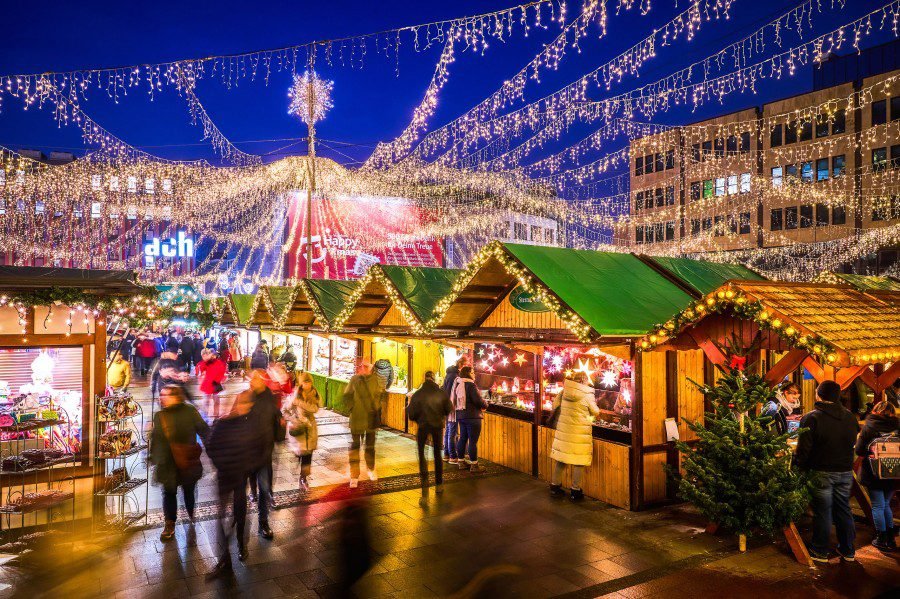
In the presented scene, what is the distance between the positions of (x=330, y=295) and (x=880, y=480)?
10.7 meters

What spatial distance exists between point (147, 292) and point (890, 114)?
34782mm

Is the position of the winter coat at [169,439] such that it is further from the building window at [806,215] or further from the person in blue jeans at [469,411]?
the building window at [806,215]

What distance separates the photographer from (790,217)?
114ft

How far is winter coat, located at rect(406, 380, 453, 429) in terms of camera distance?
865 cm

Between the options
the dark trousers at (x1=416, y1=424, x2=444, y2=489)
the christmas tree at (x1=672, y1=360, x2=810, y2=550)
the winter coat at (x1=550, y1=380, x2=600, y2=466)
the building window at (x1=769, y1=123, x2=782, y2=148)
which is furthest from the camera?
the building window at (x1=769, y1=123, x2=782, y2=148)

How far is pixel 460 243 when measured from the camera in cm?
3881

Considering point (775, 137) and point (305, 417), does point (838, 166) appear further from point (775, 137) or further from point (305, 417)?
point (305, 417)

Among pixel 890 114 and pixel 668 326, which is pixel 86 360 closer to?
pixel 668 326

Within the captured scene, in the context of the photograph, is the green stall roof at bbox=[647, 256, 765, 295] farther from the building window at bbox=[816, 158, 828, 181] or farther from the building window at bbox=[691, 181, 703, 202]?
the building window at bbox=[691, 181, 703, 202]

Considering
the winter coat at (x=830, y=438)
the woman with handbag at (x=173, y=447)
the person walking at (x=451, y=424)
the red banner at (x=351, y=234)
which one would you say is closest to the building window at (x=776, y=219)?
the red banner at (x=351, y=234)

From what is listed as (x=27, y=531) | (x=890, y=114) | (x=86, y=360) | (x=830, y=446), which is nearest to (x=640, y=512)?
(x=830, y=446)

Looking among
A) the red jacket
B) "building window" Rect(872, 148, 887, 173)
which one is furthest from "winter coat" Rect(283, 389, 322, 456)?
"building window" Rect(872, 148, 887, 173)

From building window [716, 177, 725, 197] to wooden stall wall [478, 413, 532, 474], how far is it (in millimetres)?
31993

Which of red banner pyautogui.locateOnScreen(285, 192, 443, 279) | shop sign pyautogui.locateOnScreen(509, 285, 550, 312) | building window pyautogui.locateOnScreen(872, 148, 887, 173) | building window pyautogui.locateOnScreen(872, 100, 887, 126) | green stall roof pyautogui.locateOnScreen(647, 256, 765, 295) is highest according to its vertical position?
building window pyautogui.locateOnScreen(872, 100, 887, 126)
